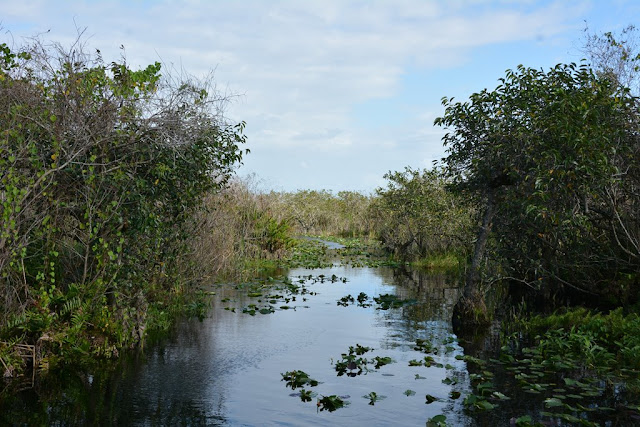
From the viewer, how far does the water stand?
8.03m

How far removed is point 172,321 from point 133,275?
403 cm

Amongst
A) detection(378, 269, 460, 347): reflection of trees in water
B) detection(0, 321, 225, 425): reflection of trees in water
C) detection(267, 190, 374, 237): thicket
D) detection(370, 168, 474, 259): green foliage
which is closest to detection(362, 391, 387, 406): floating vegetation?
detection(0, 321, 225, 425): reflection of trees in water

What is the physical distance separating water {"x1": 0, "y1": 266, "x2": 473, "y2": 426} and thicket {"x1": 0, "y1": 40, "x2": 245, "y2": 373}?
979mm

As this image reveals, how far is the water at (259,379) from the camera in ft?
26.3

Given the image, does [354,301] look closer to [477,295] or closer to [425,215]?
[477,295]

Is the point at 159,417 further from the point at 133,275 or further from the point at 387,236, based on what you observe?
the point at 387,236

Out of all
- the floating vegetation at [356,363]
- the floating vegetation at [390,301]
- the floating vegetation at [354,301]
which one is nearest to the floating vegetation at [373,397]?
the floating vegetation at [356,363]

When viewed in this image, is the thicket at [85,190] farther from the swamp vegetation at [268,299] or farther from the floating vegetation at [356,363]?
the floating vegetation at [356,363]

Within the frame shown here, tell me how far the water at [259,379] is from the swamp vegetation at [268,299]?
0.05m

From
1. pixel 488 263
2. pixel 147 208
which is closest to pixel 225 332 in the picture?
pixel 147 208

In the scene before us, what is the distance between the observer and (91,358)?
34.0ft

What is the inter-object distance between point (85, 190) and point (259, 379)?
14.4 ft

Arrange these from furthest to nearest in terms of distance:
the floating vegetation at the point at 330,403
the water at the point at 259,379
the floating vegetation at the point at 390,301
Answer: the floating vegetation at the point at 390,301 < the floating vegetation at the point at 330,403 < the water at the point at 259,379

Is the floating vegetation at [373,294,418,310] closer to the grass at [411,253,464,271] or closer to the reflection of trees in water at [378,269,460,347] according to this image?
the reflection of trees in water at [378,269,460,347]
